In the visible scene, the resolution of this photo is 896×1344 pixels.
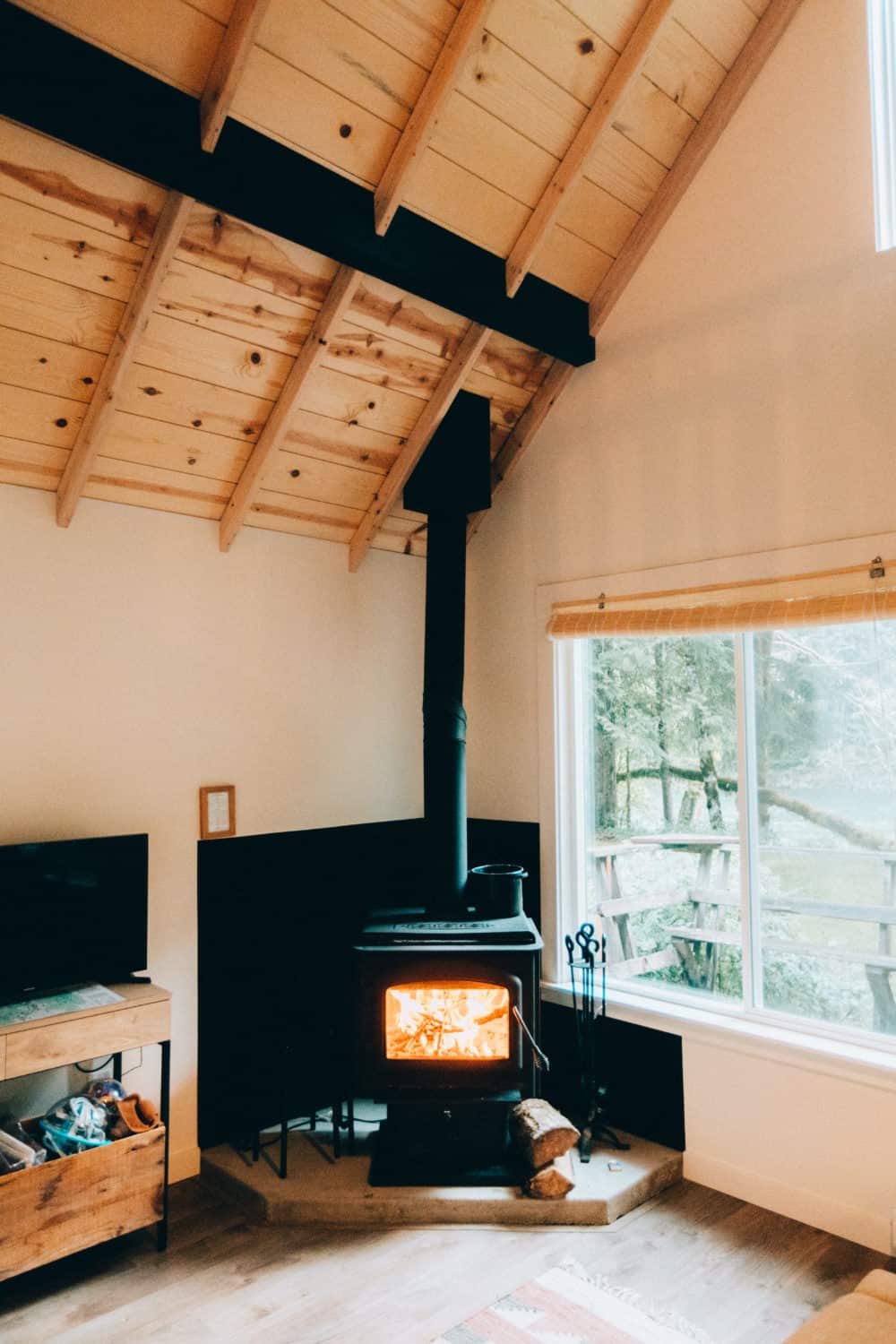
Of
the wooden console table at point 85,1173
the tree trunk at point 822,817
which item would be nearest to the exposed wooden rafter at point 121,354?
the wooden console table at point 85,1173

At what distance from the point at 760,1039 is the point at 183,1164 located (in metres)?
2.14

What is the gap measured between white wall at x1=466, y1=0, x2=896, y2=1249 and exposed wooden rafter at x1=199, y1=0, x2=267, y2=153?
188 cm

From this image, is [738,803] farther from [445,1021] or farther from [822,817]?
[445,1021]

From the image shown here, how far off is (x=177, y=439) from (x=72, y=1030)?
1994 mm

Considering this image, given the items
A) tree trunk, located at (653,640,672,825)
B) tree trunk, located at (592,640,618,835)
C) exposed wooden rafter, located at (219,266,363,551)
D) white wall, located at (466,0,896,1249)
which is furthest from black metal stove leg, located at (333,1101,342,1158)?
exposed wooden rafter, located at (219,266,363,551)

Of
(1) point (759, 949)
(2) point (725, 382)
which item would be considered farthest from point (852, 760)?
(2) point (725, 382)

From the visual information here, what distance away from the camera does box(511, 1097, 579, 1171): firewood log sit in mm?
3072

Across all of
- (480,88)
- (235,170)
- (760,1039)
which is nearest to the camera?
(235,170)

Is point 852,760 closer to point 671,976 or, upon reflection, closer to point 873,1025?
point 873,1025

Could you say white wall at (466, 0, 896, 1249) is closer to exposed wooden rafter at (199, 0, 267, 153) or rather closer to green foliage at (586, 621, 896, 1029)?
green foliage at (586, 621, 896, 1029)

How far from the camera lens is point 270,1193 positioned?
3031 millimetres

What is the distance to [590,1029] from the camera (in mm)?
3482

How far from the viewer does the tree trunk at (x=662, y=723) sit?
3.59 meters

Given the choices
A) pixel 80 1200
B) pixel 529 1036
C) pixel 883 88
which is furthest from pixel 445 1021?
pixel 883 88
